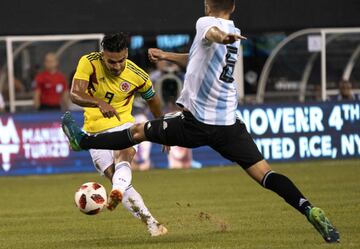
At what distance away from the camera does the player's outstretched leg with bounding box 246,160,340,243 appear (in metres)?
9.89

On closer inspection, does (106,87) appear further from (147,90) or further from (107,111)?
(107,111)

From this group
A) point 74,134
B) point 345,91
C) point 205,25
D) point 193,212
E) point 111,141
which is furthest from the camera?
point 345,91

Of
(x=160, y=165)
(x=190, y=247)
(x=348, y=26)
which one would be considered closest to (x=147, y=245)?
(x=190, y=247)

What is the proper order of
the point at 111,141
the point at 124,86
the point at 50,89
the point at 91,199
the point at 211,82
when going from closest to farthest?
the point at 211,82
the point at 111,141
the point at 91,199
the point at 124,86
the point at 50,89

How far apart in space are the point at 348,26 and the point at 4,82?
7.55 metres

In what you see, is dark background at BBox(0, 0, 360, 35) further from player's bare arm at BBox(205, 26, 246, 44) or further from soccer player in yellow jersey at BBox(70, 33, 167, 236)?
player's bare arm at BBox(205, 26, 246, 44)

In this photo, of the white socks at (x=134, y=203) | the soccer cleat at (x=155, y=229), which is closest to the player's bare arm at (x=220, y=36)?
the white socks at (x=134, y=203)

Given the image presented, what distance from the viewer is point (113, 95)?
38.4 ft

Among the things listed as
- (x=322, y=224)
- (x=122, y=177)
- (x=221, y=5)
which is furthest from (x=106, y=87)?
(x=322, y=224)

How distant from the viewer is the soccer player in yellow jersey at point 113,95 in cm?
1129

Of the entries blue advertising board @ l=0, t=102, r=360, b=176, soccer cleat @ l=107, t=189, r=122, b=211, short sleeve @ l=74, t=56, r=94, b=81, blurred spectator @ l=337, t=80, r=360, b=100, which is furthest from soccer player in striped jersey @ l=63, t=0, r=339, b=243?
blurred spectator @ l=337, t=80, r=360, b=100

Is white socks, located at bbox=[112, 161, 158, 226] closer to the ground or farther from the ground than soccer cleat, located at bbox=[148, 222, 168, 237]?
farther from the ground

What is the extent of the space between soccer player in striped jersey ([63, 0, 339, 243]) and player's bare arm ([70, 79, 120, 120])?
502 millimetres

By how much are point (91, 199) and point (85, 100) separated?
1015 mm
